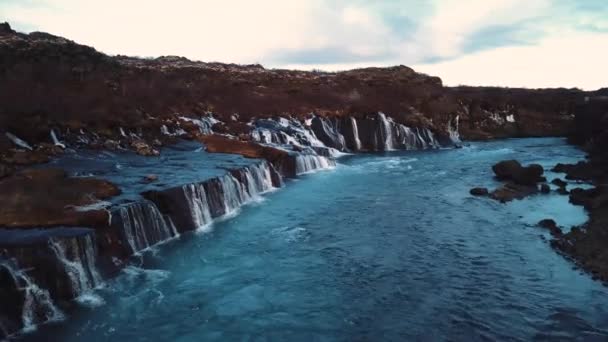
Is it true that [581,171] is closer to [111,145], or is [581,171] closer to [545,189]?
[545,189]

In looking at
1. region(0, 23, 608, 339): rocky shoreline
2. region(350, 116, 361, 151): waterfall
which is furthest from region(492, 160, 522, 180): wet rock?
region(350, 116, 361, 151): waterfall

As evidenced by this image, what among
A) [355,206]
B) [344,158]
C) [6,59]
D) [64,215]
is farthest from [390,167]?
[6,59]

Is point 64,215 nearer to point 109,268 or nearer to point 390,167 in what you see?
point 109,268

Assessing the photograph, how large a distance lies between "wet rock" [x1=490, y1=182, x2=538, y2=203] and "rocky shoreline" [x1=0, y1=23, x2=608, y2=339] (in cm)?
18

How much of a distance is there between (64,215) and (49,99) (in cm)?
2309

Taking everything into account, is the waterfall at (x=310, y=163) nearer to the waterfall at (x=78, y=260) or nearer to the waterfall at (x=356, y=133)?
the waterfall at (x=356, y=133)

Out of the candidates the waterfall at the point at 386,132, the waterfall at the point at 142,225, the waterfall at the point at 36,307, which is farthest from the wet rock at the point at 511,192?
the waterfall at the point at 386,132

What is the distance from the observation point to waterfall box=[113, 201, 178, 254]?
19.2 m

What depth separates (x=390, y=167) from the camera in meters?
44.2

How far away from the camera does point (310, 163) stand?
42188 mm

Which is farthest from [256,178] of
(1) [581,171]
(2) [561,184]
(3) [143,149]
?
(1) [581,171]

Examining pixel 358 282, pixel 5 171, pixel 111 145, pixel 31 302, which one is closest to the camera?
pixel 31 302

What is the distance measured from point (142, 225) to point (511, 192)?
21.5 meters

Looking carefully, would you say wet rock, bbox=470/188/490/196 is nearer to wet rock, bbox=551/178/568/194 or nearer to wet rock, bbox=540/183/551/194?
wet rock, bbox=540/183/551/194
